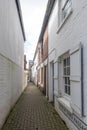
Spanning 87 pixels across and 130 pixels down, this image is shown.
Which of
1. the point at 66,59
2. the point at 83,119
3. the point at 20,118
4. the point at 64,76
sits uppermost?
the point at 66,59

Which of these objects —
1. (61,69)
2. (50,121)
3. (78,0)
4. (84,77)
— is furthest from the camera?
(61,69)

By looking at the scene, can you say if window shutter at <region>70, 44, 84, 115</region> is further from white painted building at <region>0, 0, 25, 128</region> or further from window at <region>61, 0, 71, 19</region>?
window at <region>61, 0, 71, 19</region>

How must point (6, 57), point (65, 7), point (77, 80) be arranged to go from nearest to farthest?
point (77, 80)
point (6, 57)
point (65, 7)

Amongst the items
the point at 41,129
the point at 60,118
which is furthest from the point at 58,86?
the point at 41,129

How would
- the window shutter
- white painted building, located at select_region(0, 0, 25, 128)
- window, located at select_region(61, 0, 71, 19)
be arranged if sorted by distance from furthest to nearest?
window, located at select_region(61, 0, 71, 19) < white painted building, located at select_region(0, 0, 25, 128) < the window shutter

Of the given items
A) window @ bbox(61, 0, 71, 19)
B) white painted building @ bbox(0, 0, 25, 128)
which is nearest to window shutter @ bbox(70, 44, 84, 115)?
white painted building @ bbox(0, 0, 25, 128)

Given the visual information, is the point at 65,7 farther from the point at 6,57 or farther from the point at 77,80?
the point at 77,80

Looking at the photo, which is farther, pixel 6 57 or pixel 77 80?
pixel 6 57

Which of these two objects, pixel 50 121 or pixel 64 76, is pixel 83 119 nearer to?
pixel 50 121

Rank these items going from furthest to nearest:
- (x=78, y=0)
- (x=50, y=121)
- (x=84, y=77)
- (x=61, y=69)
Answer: (x=61, y=69)
(x=50, y=121)
(x=78, y=0)
(x=84, y=77)

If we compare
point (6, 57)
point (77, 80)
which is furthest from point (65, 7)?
point (77, 80)

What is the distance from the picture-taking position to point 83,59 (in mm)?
4746

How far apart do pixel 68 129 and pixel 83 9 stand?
347cm

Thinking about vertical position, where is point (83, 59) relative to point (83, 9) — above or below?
below
